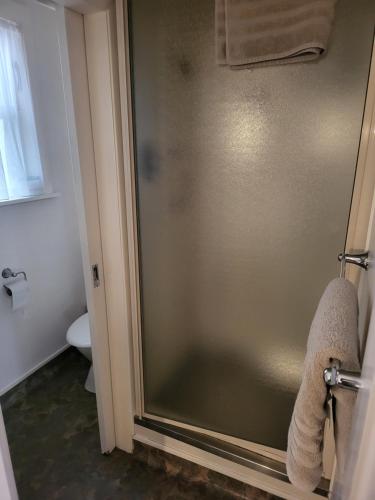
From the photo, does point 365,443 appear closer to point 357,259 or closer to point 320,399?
point 320,399

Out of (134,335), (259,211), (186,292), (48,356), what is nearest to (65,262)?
(48,356)

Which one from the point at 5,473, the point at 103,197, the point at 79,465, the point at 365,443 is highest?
the point at 103,197

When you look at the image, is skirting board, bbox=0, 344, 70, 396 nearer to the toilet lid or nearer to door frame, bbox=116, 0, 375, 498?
the toilet lid

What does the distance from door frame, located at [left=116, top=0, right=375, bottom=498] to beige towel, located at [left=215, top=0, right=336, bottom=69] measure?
0.67ft

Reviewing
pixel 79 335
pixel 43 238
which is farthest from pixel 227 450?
pixel 43 238

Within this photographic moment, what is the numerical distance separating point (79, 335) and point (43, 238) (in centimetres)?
71

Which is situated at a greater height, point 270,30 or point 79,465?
point 270,30

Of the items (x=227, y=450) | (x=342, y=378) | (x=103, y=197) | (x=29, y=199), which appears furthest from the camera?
(x=29, y=199)

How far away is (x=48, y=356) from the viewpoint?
238 cm

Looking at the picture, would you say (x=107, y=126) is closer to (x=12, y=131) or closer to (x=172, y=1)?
(x=172, y=1)

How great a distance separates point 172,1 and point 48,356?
7.61 ft

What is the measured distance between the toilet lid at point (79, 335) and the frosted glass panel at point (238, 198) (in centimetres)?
69

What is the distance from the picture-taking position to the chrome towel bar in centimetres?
53

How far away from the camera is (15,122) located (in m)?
1.89
